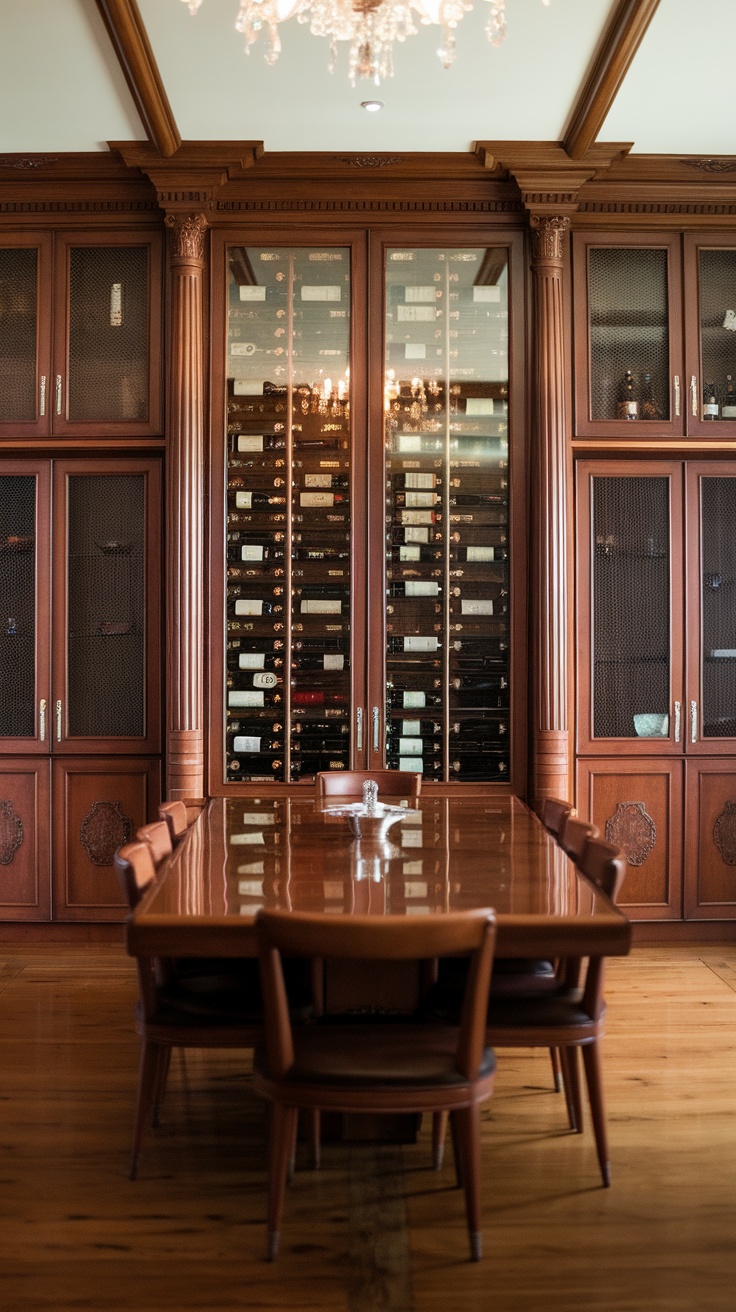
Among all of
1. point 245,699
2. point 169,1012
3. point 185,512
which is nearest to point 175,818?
point 169,1012

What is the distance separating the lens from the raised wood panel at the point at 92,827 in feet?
16.3

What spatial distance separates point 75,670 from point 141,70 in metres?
2.44

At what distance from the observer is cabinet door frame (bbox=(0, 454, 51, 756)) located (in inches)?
196

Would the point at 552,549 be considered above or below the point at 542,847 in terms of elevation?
above

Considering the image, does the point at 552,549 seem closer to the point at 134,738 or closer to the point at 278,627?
the point at 278,627

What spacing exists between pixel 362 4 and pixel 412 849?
2253 mm

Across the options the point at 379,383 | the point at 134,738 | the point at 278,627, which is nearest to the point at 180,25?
the point at 379,383

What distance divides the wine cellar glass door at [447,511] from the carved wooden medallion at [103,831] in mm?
1215

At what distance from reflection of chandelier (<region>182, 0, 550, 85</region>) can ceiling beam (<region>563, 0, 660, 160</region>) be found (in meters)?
0.95

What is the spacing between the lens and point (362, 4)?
296cm

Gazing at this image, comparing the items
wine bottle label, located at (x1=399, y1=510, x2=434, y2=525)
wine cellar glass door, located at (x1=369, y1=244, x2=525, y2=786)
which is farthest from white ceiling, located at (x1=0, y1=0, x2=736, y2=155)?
wine bottle label, located at (x1=399, y1=510, x2=434, y2=525)

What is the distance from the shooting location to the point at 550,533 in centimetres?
483

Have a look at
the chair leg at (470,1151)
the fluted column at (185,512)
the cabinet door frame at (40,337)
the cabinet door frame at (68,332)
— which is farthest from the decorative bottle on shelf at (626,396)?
the chair leg at (470,1151)

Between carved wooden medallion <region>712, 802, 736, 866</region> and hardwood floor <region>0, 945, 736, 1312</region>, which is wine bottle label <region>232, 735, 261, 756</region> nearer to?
hardwood floor <region>0, 945, 736, 1312</region>
